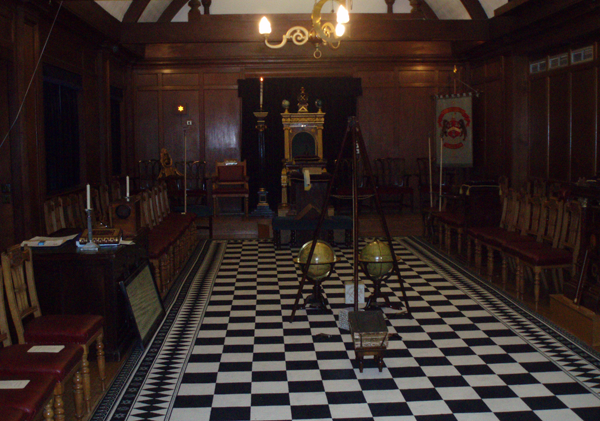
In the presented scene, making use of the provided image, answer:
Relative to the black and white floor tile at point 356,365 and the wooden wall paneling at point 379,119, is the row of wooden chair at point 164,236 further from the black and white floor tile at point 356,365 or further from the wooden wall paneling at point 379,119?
the wooden wall paneling at point 379,119

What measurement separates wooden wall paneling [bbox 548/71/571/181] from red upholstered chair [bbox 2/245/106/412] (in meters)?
7.64

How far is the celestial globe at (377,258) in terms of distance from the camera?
5.73 meters

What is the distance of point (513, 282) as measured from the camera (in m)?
7.12

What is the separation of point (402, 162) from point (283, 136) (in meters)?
2.56

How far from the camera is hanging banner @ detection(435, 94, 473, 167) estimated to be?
12.3 meters

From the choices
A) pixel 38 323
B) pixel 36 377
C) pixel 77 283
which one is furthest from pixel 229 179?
pixel 36 377

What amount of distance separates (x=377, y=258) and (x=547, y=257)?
1.65m

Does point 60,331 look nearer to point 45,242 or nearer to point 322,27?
point 45,242

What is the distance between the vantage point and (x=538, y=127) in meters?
10.5

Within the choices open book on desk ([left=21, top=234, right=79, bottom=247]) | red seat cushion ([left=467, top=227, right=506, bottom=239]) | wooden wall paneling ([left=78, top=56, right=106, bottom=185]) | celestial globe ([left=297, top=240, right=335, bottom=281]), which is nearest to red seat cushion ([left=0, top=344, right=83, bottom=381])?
open book on desk ([left=21, top=234, right=79, bottom=247])

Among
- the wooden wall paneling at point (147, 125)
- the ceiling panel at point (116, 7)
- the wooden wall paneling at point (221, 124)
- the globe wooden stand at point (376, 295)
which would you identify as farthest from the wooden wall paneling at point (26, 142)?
the wooden wall paneling at point (221, 124)

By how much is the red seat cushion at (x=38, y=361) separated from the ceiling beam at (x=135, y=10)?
8867 millimetres

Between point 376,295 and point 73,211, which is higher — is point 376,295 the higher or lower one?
the lower one

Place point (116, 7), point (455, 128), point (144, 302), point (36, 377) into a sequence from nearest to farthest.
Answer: point (36, 377) < point (144, 302) < point (116, 7) < point (455, 128)
